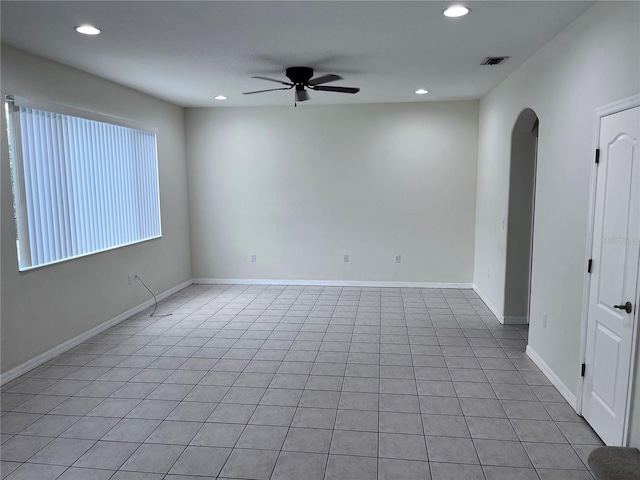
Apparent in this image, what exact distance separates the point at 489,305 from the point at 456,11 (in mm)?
3732

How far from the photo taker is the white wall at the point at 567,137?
247 cm

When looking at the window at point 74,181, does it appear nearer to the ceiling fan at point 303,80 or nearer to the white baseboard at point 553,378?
the ceiling fan at point 303,80

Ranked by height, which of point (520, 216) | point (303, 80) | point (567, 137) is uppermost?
point (303, 80)

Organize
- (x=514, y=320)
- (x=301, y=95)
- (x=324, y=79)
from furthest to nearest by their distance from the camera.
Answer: (x=514, y=320) → (x=301, y=95) → (x=324, y=79)

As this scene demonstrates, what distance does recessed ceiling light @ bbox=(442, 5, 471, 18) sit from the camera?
268 cm

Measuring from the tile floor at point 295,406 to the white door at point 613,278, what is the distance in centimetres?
27

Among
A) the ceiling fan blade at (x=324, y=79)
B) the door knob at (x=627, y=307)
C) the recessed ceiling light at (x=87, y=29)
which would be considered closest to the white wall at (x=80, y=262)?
the recessed ceiling light at (x=87, y=29)

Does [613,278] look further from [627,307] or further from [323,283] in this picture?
[323,283]

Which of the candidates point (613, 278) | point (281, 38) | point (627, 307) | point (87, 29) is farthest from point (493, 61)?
point (87, 29)

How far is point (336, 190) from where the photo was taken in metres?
6.48

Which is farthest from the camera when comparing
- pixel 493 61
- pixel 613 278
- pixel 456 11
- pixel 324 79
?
pixel 324 79

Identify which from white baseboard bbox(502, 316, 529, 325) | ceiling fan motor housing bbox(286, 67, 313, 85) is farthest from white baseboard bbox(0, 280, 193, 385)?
white baseboard bbox(502, 316, 529, 325)

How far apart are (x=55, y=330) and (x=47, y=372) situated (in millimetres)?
460

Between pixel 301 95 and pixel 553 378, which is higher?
pixel 301 95
